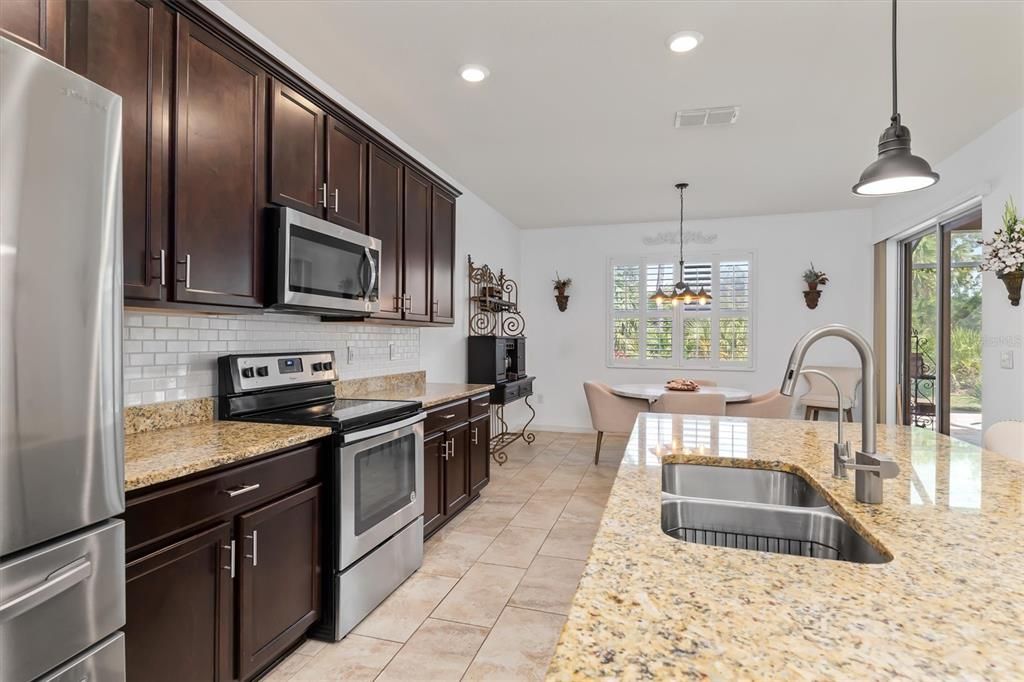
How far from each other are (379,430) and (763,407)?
339 cm

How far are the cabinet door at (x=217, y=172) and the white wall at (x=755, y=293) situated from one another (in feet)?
16.3

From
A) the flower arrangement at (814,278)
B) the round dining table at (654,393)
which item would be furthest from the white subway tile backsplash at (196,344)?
the flower arrangement at (814,278)

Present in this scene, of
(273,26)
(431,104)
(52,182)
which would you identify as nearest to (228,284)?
(52,182)

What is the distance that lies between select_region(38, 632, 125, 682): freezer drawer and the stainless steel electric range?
87 cm

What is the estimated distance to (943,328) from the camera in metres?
4.27

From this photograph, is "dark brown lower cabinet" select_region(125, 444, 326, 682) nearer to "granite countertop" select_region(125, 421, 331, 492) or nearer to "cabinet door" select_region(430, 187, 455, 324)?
"granite countertop" select_region(125, 421, 331, 492)

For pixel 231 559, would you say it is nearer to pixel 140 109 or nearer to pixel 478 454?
pixel 140 109

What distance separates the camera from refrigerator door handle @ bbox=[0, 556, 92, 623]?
39.4 inches

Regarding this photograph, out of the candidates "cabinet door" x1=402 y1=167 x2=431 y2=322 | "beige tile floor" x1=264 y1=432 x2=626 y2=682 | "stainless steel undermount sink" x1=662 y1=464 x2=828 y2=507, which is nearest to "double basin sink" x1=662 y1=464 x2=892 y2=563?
"stainless steel undermount sink" x1=662 y1=464 x2=828 y2=507

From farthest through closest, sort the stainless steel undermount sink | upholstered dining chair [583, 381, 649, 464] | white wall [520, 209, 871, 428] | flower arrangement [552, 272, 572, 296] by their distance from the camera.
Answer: flower arrangement [552, 272, 572, 296] → white wall [520, 209, 871, 428] → upholstered dining chair [583, 381, 649, 464] → the stainless steel undermount sink

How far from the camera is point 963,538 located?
0.93m

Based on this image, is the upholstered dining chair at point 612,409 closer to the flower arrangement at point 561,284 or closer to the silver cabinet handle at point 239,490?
the flower arrangement at point 561,284

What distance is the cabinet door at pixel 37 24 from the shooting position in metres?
1.11

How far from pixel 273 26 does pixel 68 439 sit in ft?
7.10
